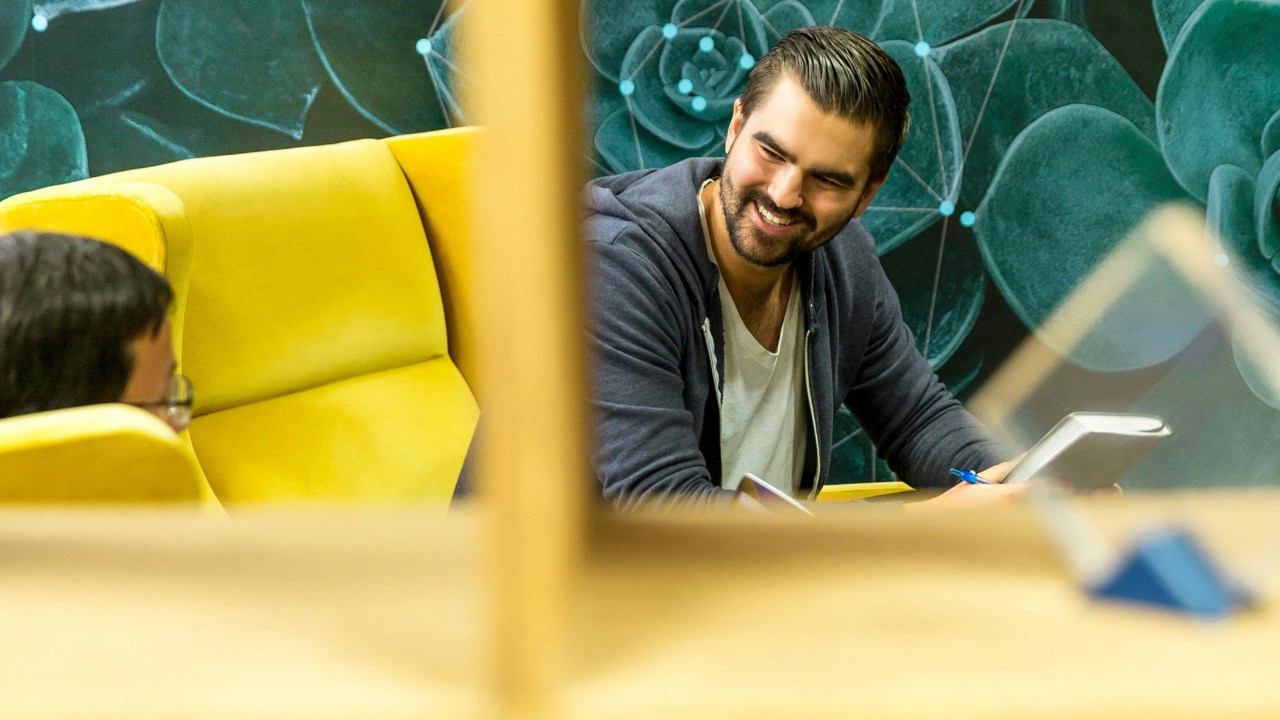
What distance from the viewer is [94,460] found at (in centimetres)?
48

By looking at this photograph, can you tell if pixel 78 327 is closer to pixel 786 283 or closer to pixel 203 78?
pixel 786 283

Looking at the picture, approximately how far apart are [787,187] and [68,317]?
0.71 meters

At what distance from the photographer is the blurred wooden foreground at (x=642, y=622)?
0.17 m

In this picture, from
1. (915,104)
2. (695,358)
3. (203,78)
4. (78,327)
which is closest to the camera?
(78,327)

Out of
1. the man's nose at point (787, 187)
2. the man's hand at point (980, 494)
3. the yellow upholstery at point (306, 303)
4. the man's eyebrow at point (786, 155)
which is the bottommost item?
the yellow upholstery at point (306, 303)

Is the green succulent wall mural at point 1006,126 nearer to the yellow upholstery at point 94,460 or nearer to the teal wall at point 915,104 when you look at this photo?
the teal wall at point 915,104

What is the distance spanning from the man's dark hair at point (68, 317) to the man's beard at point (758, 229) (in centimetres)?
56

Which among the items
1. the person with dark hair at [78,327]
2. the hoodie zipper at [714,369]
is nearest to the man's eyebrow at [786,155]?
the hoodie zipper at [714,369]

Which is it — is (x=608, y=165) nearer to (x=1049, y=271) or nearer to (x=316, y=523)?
(x=1049, y=271)

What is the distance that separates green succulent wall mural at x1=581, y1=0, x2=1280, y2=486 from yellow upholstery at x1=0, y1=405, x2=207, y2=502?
1.51 metres

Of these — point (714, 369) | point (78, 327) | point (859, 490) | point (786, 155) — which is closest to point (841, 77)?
point (786, 155)

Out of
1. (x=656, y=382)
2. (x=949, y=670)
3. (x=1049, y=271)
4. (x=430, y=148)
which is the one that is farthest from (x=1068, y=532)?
(x=1049, y=271)

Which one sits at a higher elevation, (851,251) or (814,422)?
(851,251)

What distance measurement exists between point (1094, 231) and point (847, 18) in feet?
2.09
